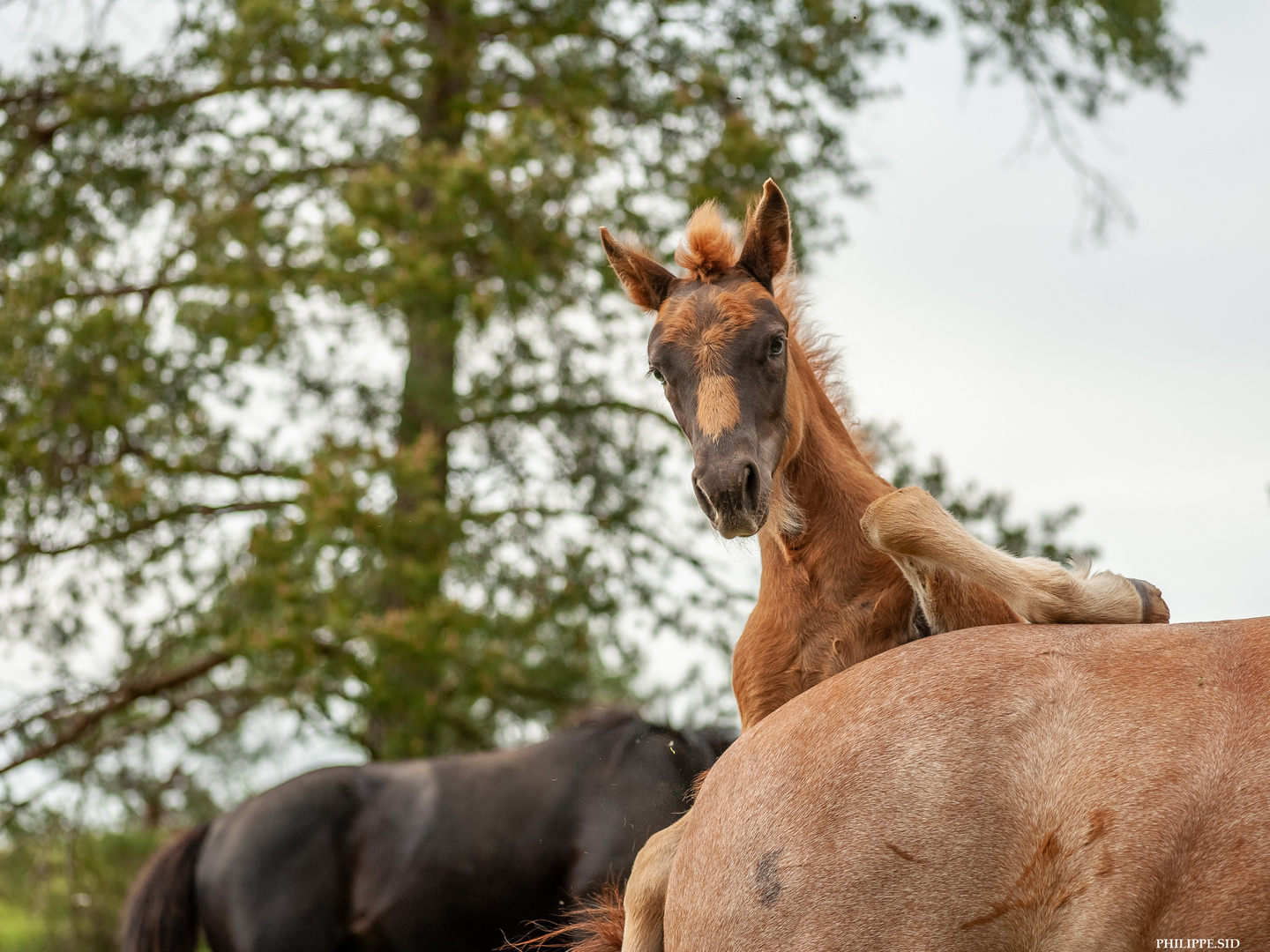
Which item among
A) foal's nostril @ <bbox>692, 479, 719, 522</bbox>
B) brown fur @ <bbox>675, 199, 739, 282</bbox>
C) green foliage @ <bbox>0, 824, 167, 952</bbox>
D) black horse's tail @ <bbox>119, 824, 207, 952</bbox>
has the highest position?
brown fur @ <bbox>675, 199, 739, 282</bbox>

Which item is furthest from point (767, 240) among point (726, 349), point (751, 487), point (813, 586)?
point (813, 586)

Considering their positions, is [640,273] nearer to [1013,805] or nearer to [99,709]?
[1013,805]

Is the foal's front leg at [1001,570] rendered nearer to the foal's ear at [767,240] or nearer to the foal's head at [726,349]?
the foal's head at [726,349]

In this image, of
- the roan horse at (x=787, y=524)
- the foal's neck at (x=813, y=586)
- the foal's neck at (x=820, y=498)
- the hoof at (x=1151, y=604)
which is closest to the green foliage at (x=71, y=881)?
the roan horse at (x=787, y=524)

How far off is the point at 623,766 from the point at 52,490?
629 cm

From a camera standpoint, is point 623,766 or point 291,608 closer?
point 623,766

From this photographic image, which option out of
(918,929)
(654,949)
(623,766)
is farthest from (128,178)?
(918,929)

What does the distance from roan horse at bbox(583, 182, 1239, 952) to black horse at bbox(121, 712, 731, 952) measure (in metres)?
3.10

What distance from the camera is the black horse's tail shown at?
6.92m

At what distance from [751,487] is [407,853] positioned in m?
4.73

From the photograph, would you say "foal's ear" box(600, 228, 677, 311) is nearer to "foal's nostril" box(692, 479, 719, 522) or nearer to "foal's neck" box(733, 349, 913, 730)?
"foal's neck" box(733, 349, 913, 730)

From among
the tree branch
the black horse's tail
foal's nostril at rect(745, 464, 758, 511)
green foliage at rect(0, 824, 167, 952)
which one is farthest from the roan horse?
green foliage at rect(0, 824, 167, 952)

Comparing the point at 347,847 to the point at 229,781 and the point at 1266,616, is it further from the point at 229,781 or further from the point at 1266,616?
the point at 1266,616

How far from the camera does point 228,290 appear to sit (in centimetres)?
991
